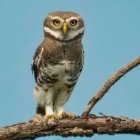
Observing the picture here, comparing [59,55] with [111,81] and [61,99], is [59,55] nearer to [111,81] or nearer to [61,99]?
[61,99]

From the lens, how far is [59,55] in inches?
287

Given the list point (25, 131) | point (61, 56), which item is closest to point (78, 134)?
point (25, 131)

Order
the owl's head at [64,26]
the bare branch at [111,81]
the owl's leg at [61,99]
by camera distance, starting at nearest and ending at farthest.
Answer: the bare branch at [111,81]
the owl's head at [64,26]
the owl's leg at [61,99]

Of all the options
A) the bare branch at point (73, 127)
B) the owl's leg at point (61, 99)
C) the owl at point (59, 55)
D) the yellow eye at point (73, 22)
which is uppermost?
the yellow eye at point (73, 22)

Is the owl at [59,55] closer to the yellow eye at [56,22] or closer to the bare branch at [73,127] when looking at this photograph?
the yellow eye at [56,22]

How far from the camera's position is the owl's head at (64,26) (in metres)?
7.27

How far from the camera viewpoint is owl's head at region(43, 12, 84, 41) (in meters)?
7.27

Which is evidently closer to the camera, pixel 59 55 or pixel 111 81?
pixel 111 81

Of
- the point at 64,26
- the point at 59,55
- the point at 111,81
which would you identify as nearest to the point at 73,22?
the point at 64,26

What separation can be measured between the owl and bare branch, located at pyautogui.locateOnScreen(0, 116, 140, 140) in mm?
1718

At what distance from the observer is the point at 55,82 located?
24.3 ft

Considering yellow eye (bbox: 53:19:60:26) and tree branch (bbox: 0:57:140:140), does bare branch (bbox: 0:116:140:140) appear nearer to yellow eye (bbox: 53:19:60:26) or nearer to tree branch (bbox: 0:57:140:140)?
tree branch (bbox: 0:57:140:140)

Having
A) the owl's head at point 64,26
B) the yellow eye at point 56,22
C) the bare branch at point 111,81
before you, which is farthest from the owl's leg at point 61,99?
the bare branch at point 111,81

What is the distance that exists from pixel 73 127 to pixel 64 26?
2.18 metres
